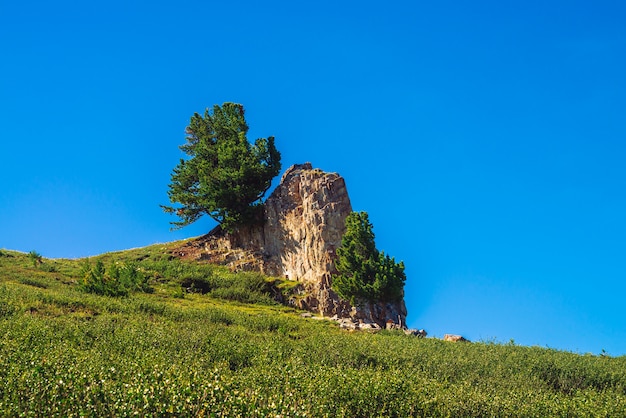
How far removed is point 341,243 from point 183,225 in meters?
21.1

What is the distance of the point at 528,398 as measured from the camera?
18406 mm

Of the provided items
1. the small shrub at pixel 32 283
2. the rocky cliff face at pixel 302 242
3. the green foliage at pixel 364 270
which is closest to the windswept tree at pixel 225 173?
the rocky cliff face at pixel 302 242

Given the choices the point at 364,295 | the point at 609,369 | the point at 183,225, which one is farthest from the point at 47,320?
the point at 183,225

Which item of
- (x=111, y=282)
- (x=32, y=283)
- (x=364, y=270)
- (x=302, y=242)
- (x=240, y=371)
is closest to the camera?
(x=240, y=371)

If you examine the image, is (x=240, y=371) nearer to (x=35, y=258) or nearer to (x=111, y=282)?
(x=111, y=282)

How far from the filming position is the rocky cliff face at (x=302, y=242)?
53.7 m

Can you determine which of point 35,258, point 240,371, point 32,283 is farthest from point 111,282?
point 240,371

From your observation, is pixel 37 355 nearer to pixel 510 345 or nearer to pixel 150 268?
pixel 510 345

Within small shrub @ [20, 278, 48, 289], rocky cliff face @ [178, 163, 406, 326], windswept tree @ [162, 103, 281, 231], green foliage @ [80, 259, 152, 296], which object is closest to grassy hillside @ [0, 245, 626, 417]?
green foliage @ [80, 259, 152, 296]

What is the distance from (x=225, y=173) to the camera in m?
63.5

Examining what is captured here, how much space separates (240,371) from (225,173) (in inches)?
1861

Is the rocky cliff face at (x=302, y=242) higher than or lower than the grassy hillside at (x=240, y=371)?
higher

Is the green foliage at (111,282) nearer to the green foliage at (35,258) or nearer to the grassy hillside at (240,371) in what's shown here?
the grassy hillside at (240,371)

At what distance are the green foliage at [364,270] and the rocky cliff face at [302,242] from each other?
80.1 inches
